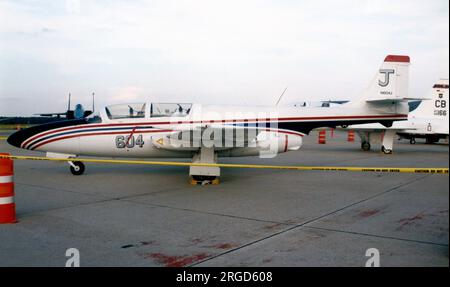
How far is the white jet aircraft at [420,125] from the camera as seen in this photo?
18.1m

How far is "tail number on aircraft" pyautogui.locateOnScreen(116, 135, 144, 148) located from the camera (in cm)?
990

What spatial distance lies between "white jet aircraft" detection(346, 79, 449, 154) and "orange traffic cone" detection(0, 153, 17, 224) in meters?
15.4

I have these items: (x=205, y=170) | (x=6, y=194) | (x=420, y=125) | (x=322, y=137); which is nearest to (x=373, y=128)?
(x=420, y=125)

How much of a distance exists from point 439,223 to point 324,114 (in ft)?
17.5

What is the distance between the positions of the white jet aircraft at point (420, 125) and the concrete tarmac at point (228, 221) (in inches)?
318

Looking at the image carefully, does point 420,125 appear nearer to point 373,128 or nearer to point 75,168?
point 373,128

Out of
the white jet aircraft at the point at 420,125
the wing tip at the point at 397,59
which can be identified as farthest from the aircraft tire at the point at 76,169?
the white jet aircraft at the point at 420,125

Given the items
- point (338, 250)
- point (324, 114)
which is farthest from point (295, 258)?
point (324, 114)

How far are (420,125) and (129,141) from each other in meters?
16.2

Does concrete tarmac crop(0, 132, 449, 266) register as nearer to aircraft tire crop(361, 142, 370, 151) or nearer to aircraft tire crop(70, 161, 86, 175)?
aircraft tire crop(70, 161, 86, 175)

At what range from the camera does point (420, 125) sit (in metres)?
20.0

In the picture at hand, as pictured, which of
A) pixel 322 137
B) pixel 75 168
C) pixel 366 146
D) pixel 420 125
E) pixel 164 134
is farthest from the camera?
pixel 322 137

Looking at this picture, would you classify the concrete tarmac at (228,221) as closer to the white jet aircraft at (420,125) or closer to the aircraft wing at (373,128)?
the aircraft wing at (373,128)
